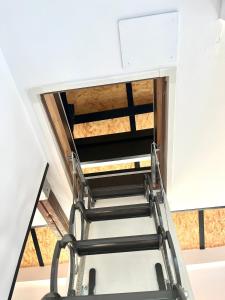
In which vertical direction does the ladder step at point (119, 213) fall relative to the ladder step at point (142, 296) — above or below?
above

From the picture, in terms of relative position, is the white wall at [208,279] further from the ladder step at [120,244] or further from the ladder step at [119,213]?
the ladder step at [120,244]

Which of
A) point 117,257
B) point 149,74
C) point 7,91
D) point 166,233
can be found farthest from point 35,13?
point 117,257

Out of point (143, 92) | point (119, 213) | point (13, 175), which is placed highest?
point (143, 92)

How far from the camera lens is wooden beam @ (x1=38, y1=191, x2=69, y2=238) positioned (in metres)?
2.87

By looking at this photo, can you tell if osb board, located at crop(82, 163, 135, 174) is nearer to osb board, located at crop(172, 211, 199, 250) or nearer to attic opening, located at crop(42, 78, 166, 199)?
attic opening, located at crop(42, 78, 166, 199)

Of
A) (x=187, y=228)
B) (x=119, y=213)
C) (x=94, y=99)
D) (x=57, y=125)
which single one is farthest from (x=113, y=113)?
(x=187, y=228)

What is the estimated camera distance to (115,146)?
10.6ft

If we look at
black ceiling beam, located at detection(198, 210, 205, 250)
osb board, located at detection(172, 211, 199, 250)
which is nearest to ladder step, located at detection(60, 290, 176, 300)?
osb board, located at detection(172, 211, 199, 250)

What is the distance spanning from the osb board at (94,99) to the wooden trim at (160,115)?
1.08m

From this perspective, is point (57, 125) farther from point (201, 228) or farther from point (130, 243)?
point (201, 228)

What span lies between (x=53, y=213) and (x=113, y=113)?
131 centimetres

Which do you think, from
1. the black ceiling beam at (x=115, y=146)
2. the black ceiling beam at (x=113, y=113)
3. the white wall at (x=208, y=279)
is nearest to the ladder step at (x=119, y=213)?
the black ceiling beam at (x=115, y=146)

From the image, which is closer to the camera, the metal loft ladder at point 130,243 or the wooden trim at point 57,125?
the metal loft ladder at point 130,243

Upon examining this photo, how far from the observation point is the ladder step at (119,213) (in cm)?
235
